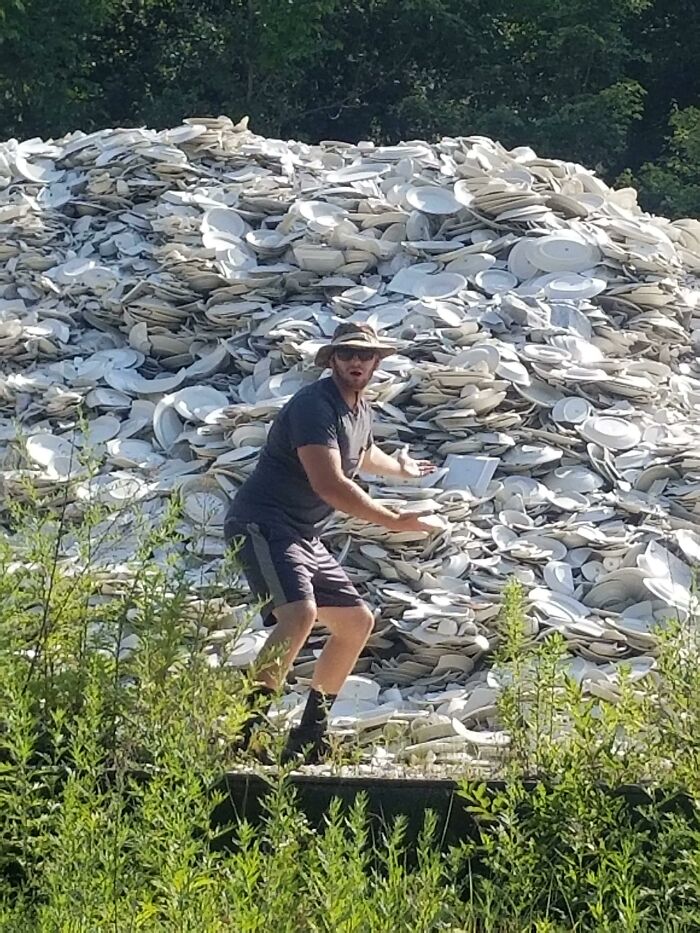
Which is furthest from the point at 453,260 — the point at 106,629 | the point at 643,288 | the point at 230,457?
the point at 106,629

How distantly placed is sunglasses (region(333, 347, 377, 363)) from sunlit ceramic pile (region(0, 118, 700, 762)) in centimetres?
89

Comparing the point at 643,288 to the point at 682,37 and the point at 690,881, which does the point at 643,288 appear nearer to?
A: the point at 690,881

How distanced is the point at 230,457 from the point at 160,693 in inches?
94.7

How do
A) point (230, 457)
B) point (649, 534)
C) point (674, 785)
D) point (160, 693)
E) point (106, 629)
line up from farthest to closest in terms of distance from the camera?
1. point (230, 457)
2. point (649, 534)
3. point (106, 629)
4. point (160, 693)
5. point (674, 785)

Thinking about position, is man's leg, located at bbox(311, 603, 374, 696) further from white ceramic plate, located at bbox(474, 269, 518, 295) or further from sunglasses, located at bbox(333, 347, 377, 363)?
white ceramic plate, located at bbox(474, 269, 518, 295)

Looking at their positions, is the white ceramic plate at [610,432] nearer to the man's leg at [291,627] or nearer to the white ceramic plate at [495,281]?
the white ceramic plate at [495,281]

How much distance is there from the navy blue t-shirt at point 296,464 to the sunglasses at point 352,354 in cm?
9

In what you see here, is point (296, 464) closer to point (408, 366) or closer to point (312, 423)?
point (312, 423)

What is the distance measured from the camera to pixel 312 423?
13.6 ft

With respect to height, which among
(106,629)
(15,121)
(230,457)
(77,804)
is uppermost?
(77,804)

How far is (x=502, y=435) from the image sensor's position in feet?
19.8

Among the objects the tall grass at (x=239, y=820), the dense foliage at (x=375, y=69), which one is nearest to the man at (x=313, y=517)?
the tall grass at (x=239, y=820)

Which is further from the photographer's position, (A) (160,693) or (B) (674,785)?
(A) (160,693)

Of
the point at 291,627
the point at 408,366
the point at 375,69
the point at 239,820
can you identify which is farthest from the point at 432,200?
the point at 375,69
